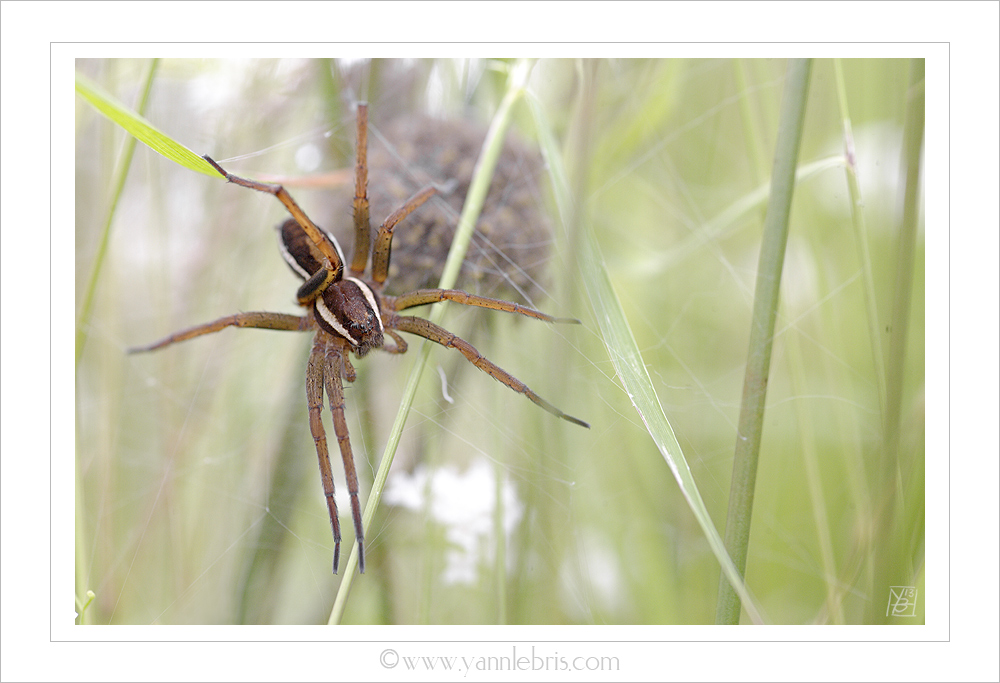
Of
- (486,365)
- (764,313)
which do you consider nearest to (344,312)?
(486,365)

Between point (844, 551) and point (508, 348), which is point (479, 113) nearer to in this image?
point (508, 348)

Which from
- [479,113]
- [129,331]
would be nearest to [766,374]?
[479,113]

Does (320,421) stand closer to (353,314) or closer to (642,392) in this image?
(353,314)

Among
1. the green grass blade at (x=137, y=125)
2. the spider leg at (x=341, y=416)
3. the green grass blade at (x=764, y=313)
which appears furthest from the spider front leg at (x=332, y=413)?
the green grass blade at (x=764, y=313)

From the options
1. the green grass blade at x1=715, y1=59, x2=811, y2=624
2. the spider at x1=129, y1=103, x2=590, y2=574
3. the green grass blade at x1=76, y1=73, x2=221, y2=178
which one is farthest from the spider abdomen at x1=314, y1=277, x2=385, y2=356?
the green grass blade at x1=715, y1=59, x2=811, y2=624

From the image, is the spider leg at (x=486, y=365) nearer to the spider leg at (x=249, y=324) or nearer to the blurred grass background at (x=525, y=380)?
the blurred grass background at (x=525, y=380)

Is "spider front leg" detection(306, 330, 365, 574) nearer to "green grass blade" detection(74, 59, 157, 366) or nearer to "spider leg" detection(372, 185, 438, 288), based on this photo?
"spider leg" detection(372, 185, 438, 288)

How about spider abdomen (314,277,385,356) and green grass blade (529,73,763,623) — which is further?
spider abdomen (314,277,385,356)
